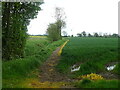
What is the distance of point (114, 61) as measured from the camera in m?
23.0

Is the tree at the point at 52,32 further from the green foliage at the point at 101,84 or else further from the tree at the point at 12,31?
the green foliage at the point at 101,84

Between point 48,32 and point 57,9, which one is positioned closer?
point 48,32

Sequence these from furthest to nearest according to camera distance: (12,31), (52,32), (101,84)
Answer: (52,32) < (12,31) < (101,84)

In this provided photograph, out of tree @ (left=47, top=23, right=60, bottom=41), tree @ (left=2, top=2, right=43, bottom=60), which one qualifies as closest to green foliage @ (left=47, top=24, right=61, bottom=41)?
tree @ (left=47, top=23, right=60, bottom=41)

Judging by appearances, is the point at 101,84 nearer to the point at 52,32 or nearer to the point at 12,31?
the point at 12,31

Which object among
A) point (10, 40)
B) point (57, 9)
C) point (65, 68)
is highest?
point (57, 9)

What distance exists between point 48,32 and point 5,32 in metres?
56.8

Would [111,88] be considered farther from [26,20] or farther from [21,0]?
[26,20]

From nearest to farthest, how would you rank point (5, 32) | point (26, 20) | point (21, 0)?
1. point (5, 32)
2. point (21, 0)
3. point (26, 20)

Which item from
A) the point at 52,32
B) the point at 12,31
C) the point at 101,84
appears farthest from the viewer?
the point at 52,32

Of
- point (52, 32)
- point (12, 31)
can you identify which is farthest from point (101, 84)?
point (52, 32)

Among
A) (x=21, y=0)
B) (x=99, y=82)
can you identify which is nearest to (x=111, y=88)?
(x=99, y=82)

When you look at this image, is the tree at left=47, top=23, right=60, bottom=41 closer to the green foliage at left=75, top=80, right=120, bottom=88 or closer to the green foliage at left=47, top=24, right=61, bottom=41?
the green foliage at left=47, top=24, right=61, bottom=41

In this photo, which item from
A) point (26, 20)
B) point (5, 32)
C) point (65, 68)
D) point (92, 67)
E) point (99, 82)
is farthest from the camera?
point (26, 20)
